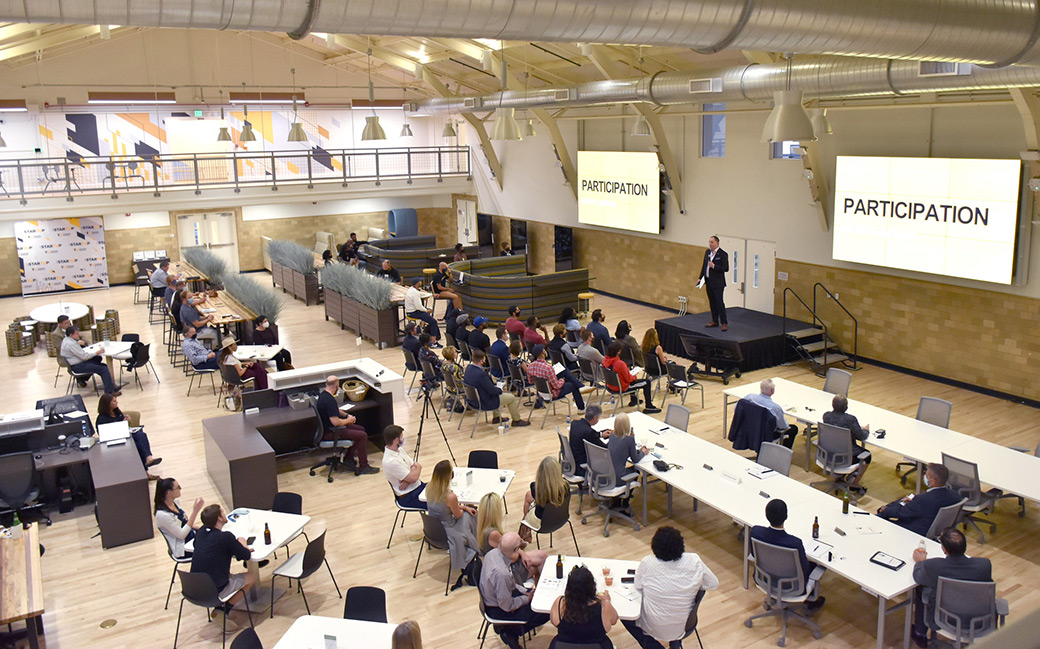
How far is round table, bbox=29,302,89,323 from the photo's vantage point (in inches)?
632

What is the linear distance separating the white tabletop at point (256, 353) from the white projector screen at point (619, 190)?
8.56 m

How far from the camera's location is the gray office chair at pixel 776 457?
26.5 feet

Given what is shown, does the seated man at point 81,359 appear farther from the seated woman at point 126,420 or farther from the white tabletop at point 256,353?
the seated woman at point 126,420

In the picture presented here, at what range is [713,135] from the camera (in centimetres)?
1688

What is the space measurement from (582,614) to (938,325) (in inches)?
388

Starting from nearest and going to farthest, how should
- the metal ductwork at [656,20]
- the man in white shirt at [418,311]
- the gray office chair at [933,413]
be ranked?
1. the metal ductwork at [656,20]
2. the gray office chair at [933,413]
3. the man in white shirt at [418,311]

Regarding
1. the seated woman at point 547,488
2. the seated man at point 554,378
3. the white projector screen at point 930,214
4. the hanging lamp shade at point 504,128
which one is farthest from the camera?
the hanging lamp shade at point 504,128

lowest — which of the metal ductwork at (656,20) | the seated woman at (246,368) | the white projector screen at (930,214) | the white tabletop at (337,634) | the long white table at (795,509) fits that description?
the white tabletop at (337,634)

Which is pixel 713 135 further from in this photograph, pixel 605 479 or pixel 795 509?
pixel 795 509

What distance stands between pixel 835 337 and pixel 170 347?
12.0m

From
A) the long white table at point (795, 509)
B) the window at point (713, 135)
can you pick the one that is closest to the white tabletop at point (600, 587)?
the long white table at point (795, 509)

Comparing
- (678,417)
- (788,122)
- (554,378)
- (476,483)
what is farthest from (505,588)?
(554,378)

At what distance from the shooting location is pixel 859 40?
20.3 feet

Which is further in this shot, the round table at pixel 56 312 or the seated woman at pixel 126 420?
the round table at pixel 56 312
